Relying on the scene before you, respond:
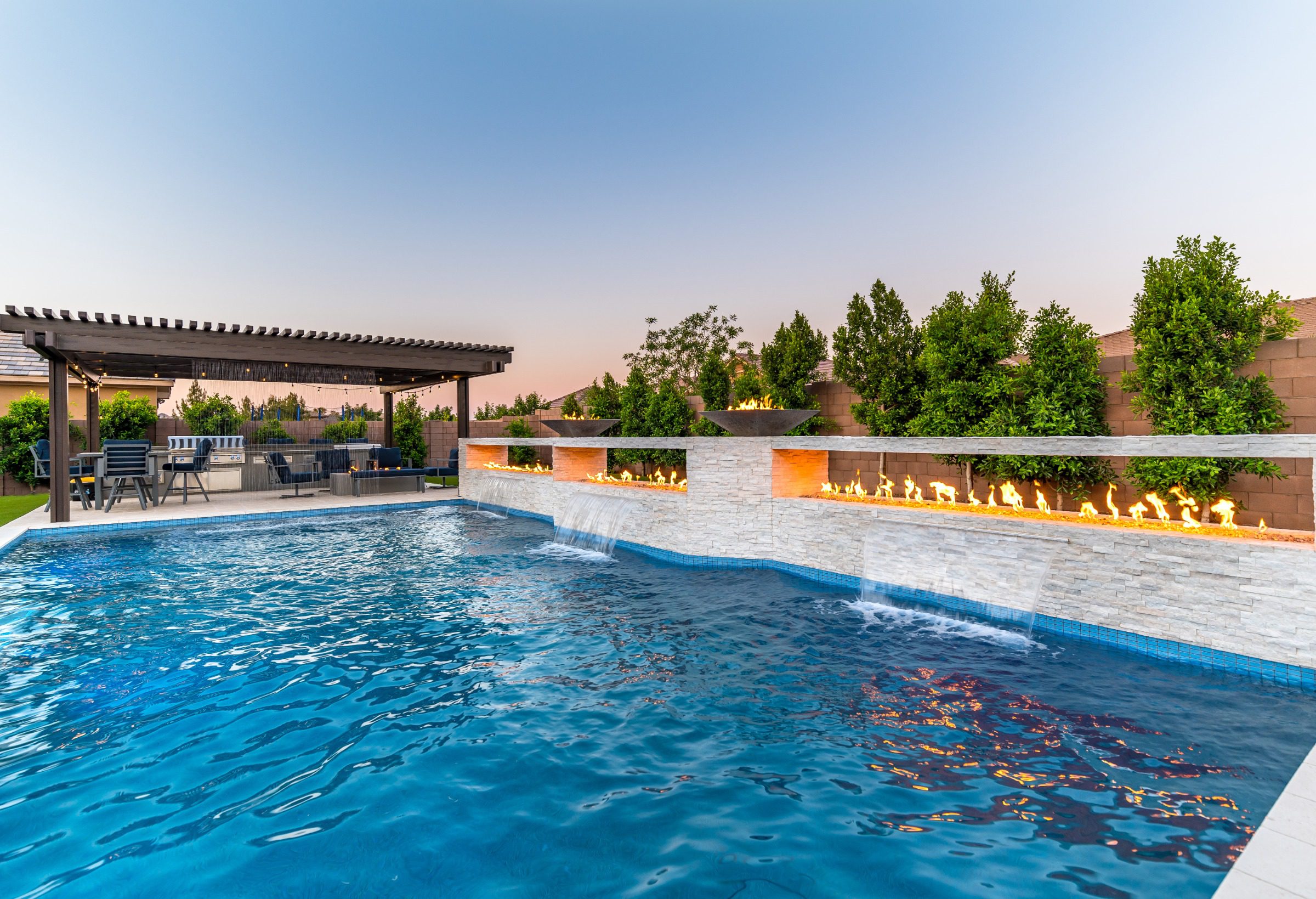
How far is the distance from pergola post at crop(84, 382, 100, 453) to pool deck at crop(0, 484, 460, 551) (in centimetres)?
209

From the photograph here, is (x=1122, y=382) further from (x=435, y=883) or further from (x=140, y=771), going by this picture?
(x=140, y=771)

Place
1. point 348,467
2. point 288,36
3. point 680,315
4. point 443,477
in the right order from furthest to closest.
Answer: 1. point 680,315
2. point 443,477
3. point 348,467
4. point 288,36

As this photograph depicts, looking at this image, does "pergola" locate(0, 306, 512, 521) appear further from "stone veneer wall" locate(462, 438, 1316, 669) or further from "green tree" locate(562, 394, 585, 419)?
"stone veneer wall" locate(462, 438, 1316, 669)

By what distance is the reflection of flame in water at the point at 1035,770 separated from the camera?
2.28m

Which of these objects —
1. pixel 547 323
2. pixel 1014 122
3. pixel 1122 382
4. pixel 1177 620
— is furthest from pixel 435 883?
pixel 547 323

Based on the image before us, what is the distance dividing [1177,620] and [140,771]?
6.19 m

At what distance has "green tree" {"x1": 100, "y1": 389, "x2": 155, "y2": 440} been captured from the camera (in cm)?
1557

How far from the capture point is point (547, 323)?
18672mm

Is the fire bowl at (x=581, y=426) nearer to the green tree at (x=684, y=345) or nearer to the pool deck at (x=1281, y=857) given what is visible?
the pool deck at (x=1281, y=857)

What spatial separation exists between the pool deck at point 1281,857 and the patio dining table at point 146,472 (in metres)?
14.2

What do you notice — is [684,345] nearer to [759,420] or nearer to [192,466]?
[192,466]

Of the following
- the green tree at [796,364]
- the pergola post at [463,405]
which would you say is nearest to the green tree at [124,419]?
the pergola post at [463,405]

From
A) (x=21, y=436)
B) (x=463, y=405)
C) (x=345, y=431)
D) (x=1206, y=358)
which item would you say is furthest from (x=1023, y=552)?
(x=345, y=431)

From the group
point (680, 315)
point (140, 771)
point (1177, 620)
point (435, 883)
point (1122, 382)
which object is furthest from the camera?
point (680, 315)
